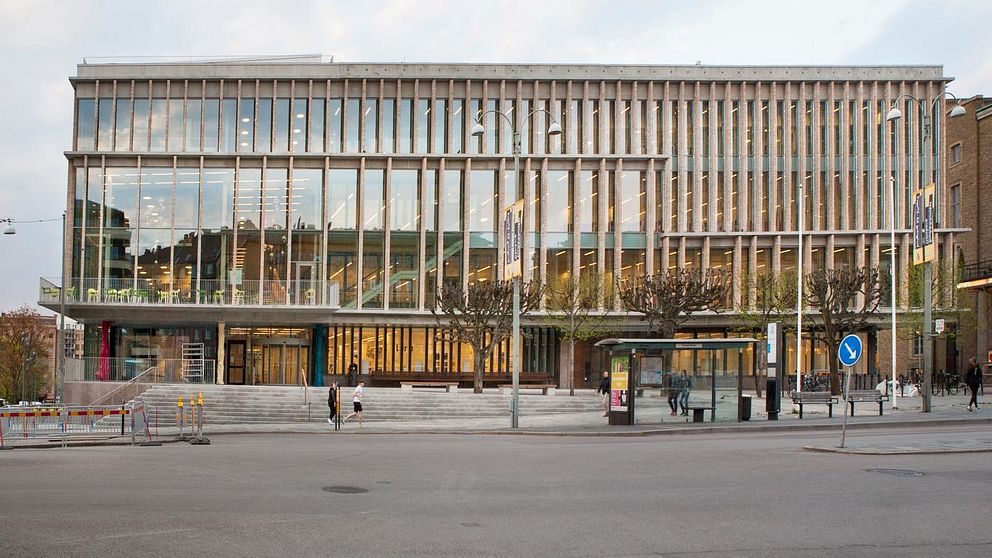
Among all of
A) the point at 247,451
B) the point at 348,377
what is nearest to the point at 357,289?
the point at 348,377

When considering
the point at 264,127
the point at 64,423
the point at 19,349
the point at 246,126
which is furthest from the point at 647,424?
the point at 19,349

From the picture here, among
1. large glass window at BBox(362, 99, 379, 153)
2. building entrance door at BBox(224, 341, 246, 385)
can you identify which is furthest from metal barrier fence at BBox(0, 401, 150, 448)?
large glass window at BBox(362, 99, 379, 153)

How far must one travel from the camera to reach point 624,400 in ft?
97.3

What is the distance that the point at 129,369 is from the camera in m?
44.5

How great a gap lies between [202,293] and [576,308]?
810 inches

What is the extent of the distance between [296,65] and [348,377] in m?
18.9

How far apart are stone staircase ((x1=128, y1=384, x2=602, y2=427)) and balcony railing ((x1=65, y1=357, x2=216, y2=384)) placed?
2325 millimetres

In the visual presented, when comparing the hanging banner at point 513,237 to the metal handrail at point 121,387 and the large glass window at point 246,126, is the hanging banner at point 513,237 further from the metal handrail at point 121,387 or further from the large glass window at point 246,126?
the large glass window at point 246,126

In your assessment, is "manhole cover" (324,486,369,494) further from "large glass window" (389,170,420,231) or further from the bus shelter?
"large glass window" (389,170,420,231)

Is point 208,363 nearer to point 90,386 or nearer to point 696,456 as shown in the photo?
point 90,386

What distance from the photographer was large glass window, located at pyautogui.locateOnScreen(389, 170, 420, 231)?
56.4m

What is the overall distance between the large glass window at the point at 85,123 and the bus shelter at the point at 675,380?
1542 inches

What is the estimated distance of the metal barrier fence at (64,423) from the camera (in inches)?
1034

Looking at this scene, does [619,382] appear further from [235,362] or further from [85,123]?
[85,123]
